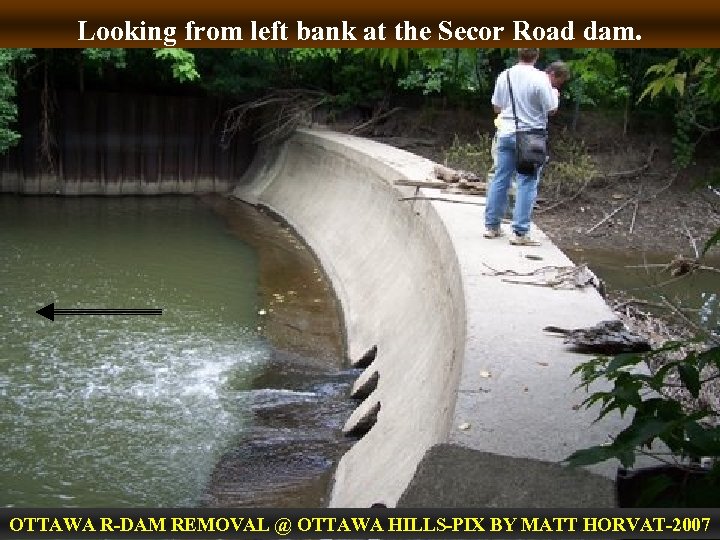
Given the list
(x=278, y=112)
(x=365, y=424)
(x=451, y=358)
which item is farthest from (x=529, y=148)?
(x=278, y=112)

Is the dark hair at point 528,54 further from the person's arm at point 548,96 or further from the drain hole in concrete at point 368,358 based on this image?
the drain hole in concrete at point 368,358

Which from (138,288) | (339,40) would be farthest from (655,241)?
(339,40)

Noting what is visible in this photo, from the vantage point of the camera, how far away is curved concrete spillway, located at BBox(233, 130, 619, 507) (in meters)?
3.59

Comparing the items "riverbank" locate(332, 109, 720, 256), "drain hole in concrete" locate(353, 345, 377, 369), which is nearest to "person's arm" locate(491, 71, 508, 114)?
"drain hole in concrete" locate(353, 345, 377, 369)

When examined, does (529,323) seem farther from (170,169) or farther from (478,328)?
(170,169)

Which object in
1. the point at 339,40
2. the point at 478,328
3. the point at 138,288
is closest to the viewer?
the point at 339,40

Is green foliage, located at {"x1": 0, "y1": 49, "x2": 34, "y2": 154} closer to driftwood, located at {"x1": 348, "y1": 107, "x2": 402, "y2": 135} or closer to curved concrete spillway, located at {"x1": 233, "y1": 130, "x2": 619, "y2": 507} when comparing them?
curved concrete spillway, located at {"x1": 233, "y1": 130, "x2": 619, "y2": 507}

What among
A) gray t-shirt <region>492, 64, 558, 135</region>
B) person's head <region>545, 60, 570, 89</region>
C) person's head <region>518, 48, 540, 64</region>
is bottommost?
gray t-shirt <region>492, 64, 558, 135</region>

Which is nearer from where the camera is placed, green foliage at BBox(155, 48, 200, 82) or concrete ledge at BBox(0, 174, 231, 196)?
green foliage at BBox(155, 48, 200, 82)

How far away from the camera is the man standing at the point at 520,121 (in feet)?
24.6

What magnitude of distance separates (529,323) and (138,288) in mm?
6687

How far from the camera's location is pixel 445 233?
819cm

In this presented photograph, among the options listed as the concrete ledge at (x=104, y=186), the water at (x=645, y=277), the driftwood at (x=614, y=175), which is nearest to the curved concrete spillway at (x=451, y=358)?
the water at (x=645, y=277)

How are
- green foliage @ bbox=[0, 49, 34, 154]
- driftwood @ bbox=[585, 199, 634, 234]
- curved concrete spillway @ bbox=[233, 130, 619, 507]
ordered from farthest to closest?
driftwood @ bbox=[585, 199, 634, 234] → green foliage @ bbox=[0, 49, 34, 154] → curved concrete spillway @ bbox=[233, 130, 619, 507]
